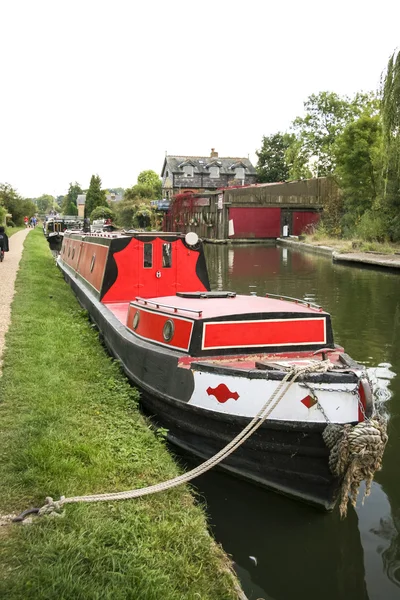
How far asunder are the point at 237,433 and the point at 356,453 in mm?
1243

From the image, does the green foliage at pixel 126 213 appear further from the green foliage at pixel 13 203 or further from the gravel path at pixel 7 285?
the gravel path at pixel 7 285

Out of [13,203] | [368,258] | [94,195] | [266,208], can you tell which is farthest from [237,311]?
[94,195]

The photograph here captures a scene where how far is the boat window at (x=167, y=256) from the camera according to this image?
9773mm

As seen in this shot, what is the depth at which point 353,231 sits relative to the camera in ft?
119

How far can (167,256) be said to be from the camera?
983 centimetres

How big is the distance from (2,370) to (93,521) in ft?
11.7

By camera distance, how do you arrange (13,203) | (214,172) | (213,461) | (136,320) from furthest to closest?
(214,172), (13,203), (136,320), (213,461)

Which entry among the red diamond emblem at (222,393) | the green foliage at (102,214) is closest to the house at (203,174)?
the green foliage at (102,214)

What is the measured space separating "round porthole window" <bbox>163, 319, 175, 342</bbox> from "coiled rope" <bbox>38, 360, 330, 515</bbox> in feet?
5.58

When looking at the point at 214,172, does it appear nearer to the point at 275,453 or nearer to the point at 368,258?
the point at 368,258

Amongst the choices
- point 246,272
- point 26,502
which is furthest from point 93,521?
point 246,272

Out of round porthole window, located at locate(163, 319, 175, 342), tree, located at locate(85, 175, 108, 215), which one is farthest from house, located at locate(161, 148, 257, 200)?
round porthole window, located at locate(163, 319, 175, 342)

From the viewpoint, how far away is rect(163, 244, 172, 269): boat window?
9.77 m

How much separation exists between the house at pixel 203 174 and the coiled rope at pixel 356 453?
62398mm
